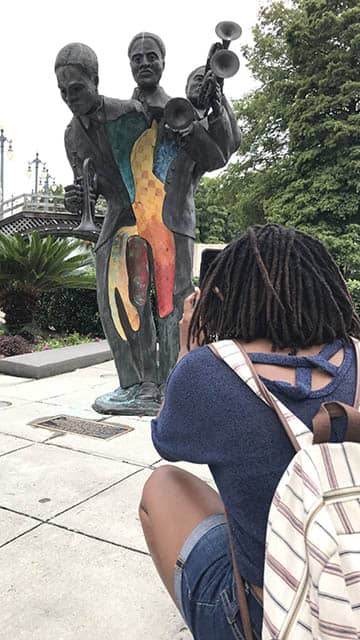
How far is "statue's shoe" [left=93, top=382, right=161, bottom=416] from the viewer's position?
439 centimetres

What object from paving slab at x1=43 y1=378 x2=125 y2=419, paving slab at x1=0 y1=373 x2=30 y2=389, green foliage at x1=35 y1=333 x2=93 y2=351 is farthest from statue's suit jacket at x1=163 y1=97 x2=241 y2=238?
green foliage at x1=35 y1=333 x2=93 y2=351

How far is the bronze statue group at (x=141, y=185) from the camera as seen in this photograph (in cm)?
379

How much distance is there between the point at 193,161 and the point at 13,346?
4.56 m

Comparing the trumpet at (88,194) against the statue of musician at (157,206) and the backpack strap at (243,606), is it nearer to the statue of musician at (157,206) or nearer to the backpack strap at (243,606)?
the statue of musician at (157,206)

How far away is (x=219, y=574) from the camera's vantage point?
1.32m

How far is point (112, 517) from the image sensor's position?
261 centimetres

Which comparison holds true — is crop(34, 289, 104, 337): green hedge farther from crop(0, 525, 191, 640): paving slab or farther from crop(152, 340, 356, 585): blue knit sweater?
crop(152, 340, 356, 585): blue knit sweater

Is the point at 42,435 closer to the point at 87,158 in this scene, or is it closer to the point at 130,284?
the point at 130,284

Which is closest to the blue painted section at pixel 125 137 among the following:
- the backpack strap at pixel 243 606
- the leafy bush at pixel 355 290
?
Answer: the backpack strap at pixel 243 606

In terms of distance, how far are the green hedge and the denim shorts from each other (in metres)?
8.18

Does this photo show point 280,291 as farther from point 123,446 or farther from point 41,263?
point 41,263

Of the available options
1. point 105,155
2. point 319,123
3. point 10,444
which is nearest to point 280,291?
point 10,444

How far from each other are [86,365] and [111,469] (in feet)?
12.5

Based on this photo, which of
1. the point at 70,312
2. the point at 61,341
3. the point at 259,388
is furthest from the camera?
the point at 70,312
